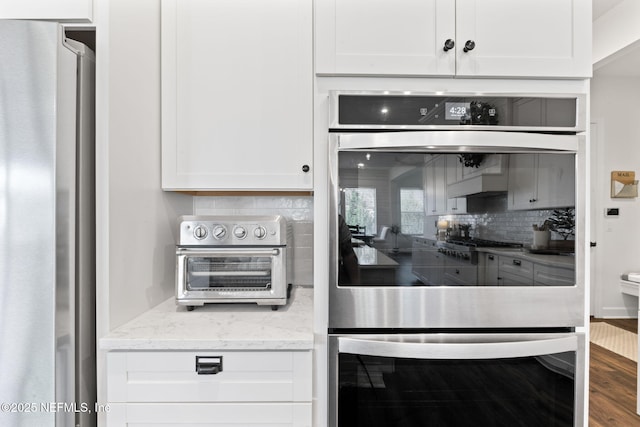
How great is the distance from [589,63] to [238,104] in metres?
1.24

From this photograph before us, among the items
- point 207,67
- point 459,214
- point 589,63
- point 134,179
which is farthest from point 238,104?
point 589,63

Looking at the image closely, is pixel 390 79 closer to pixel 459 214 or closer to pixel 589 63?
pixel 459 214

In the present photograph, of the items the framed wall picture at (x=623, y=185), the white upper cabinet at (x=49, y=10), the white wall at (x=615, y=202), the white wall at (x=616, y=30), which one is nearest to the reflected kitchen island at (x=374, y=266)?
the white upper cabinet at (x=49, y=10)

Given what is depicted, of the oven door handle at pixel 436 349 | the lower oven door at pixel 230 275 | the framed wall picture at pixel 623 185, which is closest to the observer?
the oven door handle at pixel 436 349

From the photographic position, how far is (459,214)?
1067 mm

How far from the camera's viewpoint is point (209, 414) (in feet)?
3.45

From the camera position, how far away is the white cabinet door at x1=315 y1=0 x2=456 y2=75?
1130 millimetres

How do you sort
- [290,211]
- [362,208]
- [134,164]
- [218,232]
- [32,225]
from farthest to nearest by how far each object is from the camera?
[290,211], [218,232], [134,164], [362,208], [32,225]

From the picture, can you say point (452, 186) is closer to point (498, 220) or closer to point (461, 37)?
point (498, 220)

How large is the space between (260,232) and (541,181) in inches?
39.0

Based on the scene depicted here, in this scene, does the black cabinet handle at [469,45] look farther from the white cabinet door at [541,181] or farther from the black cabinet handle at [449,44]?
the white cabinet door at [541,181]

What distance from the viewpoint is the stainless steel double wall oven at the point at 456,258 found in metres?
1.06

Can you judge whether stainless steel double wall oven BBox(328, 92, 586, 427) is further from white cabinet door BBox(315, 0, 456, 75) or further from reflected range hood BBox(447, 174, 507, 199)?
white cabinet door BBox(315, 0, 456, 75)

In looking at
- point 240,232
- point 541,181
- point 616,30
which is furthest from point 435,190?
point 616,30
